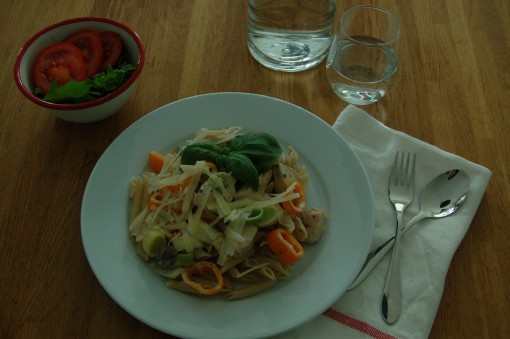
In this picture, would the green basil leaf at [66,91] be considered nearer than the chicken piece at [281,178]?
No

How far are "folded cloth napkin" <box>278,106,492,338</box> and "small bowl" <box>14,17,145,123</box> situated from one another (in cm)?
71

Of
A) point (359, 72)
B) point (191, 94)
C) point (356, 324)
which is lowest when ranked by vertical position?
point (356, 324)

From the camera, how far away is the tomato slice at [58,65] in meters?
1.53

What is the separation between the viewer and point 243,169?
126 centimetres

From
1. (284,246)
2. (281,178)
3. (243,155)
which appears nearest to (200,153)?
(243,155)

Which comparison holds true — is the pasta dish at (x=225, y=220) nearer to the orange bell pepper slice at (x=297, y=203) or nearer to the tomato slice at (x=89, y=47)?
the orange bell pepper slice at (x=297, y=203)

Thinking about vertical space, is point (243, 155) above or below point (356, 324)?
above

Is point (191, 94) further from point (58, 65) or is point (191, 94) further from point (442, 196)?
point (442, 196)

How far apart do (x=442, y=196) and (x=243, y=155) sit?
2.12 feet

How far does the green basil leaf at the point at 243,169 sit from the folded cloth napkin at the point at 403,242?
1.30 feet

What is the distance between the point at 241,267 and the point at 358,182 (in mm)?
417

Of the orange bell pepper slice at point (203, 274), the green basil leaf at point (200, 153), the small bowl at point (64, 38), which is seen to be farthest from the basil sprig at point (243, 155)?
the small bowl at point (64, 38)

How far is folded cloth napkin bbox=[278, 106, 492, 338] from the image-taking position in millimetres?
1249

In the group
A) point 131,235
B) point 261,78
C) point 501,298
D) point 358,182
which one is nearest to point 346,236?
point 358,182
